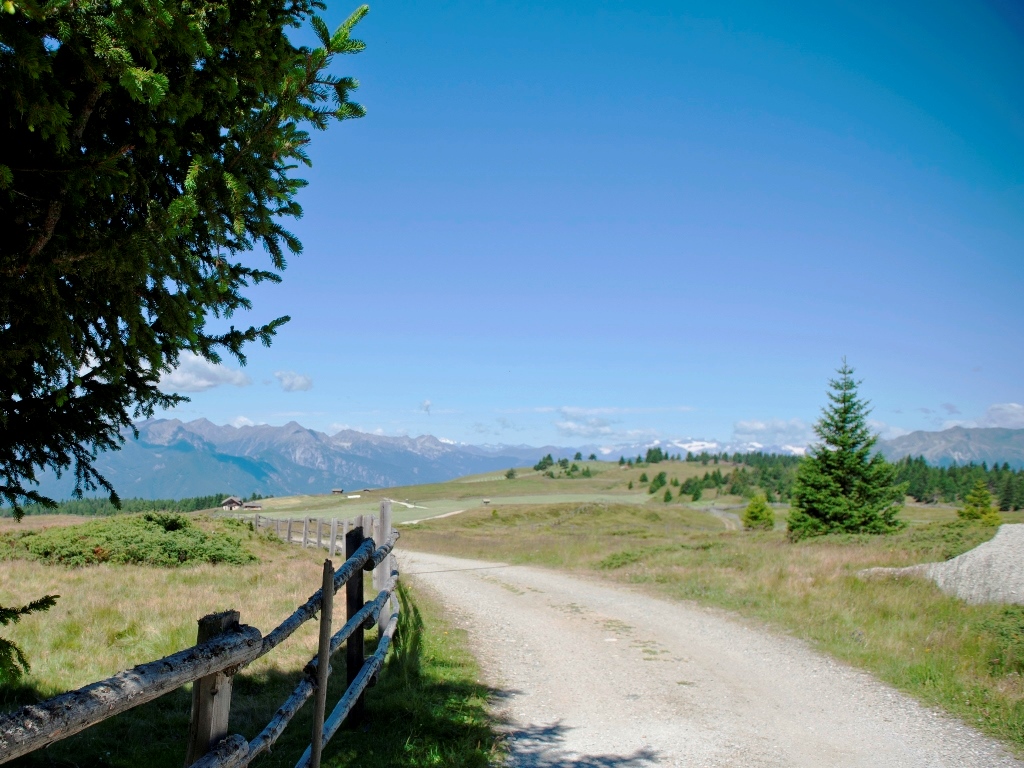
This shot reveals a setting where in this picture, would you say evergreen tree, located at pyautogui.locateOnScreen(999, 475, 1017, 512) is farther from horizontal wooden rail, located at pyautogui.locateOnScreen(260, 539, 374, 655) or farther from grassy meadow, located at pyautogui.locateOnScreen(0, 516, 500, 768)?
horizontal wooden rail, located at pyautogui.locateOnScreen(260, 539, 374, 655)

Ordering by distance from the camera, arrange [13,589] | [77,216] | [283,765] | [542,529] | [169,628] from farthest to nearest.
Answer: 1. [542,529]
2. [13,589]
3. [169,628]
4. [283,765]
5. [77,216]

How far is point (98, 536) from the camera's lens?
16375 millimetres

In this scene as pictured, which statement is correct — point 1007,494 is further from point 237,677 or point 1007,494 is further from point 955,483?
point 237,677

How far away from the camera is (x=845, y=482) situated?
92.0 ft

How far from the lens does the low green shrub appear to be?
15.5 meters

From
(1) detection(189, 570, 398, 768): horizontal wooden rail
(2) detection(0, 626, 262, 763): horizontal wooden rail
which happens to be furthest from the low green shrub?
(2) detection(0, 626, 262, 763): horizontal wooden rail

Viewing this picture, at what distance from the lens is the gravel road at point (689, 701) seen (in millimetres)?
5516

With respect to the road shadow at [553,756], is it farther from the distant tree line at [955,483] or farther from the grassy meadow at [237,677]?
the distant tree line at [955,483]

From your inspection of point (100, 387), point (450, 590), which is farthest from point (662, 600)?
point (100, 387)

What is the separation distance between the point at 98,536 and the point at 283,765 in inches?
568

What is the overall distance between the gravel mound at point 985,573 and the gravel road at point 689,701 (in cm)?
341

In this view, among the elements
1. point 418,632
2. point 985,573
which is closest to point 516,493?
point 985,573

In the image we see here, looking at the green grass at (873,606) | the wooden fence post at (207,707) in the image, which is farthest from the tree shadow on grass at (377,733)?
the green grass at (873,606)

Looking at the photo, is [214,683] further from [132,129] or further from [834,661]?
[834,661]
